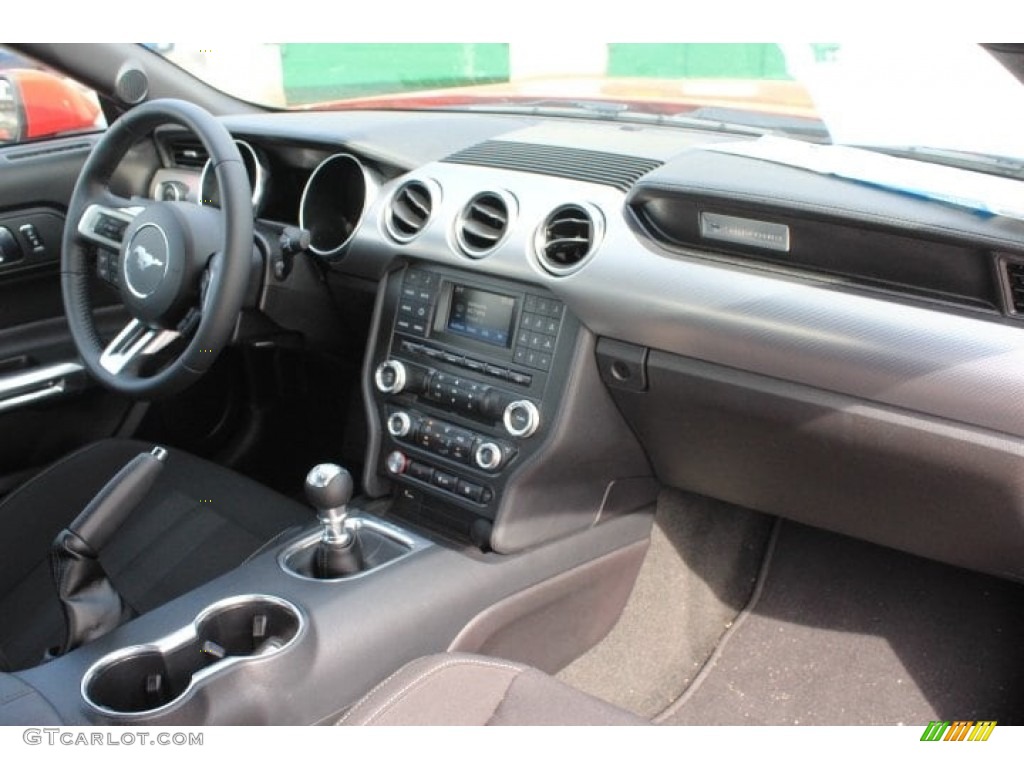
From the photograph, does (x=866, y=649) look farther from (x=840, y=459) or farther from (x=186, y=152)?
(x=186, y=152)

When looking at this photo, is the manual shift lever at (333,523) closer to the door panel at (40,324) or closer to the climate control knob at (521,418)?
the climate control knob at (521,418)

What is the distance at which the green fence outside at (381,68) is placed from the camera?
2492 millimetres

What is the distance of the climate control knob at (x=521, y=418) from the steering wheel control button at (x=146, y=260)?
2.06ft

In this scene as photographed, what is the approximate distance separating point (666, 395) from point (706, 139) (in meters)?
0.55

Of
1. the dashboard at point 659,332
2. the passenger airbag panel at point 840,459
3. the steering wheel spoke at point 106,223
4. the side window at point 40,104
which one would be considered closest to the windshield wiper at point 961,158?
the dashboard at point 659,332

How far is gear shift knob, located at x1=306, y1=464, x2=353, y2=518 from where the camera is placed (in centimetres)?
163

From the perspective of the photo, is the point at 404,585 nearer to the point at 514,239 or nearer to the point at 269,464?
the point at 514,239

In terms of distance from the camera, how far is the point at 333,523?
5.49ft

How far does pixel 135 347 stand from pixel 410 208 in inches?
22.7

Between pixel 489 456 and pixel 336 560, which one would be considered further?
pixel 489 456

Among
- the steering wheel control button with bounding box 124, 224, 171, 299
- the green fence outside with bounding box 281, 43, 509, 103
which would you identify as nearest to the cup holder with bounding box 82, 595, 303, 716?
the steering wheel control button with bounding box 124, 224, 171, 299

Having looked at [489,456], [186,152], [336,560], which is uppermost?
[186,152]

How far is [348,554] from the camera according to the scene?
1.70m
